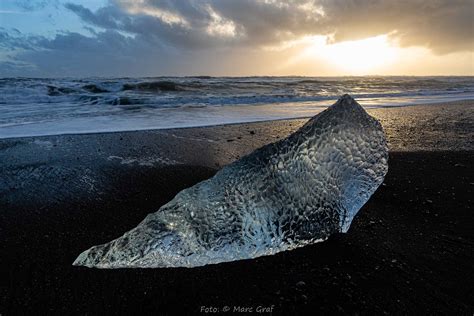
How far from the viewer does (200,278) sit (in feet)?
4.90

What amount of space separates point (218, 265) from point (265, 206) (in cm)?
38

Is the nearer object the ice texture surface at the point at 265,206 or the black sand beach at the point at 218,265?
the black sand beach at the point at 218,265

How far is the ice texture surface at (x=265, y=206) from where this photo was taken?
5.05 feet

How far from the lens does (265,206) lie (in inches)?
63.1

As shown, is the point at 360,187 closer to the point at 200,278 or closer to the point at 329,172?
the point at 329,172

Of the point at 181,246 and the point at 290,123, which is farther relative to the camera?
the point at 290,123

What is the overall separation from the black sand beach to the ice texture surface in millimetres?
74

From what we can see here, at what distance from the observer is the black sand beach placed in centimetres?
136

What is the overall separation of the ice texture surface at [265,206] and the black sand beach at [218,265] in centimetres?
A: 7

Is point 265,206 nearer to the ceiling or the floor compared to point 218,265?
nearer to the ceiling

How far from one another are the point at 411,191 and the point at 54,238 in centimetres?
266

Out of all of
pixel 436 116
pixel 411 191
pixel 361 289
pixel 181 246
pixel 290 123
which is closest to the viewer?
pixel 361 289

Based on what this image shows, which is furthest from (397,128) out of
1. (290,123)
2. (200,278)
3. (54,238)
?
(54,238)

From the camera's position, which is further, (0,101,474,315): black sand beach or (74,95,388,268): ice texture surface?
(74,95,388,268): ice texture surface
